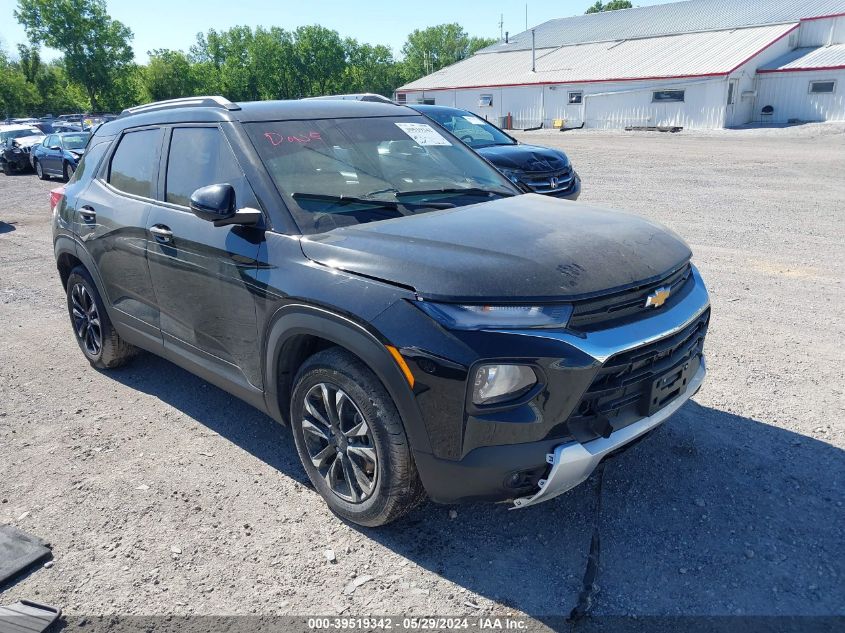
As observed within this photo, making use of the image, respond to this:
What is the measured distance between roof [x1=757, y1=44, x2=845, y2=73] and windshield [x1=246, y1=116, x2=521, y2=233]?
34.8 metres

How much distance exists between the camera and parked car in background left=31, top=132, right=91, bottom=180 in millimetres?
19516

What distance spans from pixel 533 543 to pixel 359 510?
84 cm

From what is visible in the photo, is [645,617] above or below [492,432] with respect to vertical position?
below

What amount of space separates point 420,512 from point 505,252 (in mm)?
1441

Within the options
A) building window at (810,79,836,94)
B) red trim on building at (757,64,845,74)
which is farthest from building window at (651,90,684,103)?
building window at (810,79,836,94)

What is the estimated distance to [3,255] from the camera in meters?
10.2

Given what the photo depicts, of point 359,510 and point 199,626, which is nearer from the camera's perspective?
point 199,626

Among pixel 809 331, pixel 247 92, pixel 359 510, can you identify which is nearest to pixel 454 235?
pixel 359 510

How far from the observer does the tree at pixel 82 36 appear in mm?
67125

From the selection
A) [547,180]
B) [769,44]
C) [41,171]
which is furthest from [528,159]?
[769,44]

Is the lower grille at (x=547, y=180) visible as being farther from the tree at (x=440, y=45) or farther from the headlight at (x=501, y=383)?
the tree at (x=440, y=45)

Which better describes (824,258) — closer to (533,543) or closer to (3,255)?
(533,543)

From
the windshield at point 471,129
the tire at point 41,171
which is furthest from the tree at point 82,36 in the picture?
the windshield at point 471,129

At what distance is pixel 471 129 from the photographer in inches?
448
